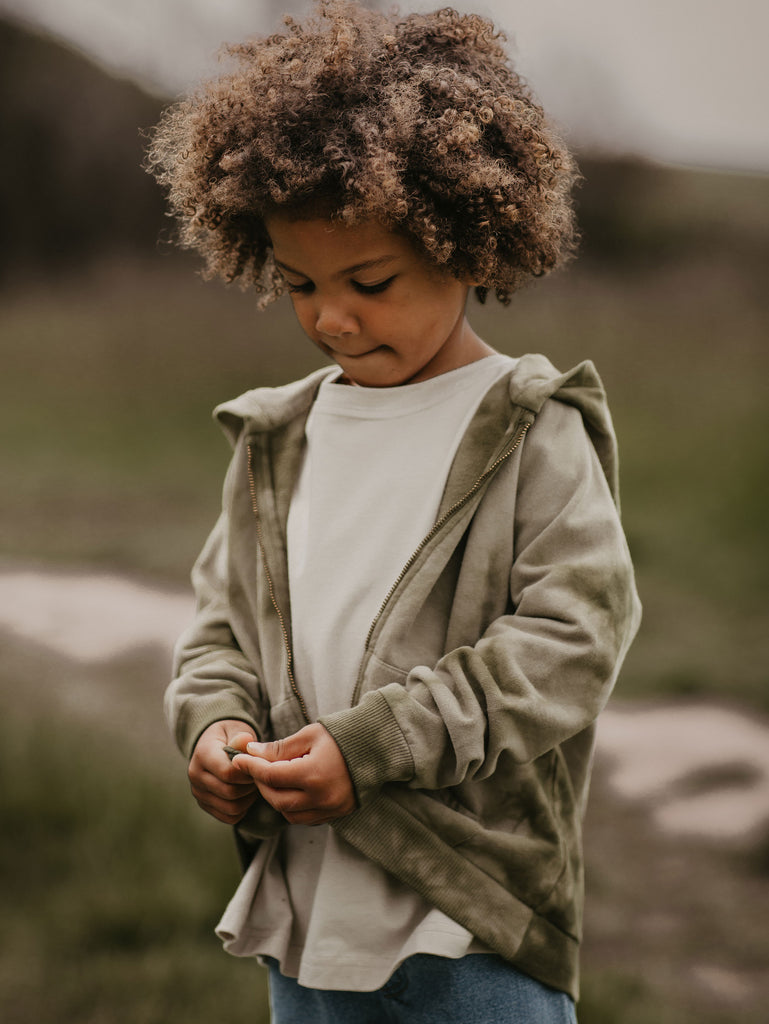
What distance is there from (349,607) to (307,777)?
8.2 inches

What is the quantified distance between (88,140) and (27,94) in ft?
1.77

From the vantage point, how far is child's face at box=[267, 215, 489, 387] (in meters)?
1.13

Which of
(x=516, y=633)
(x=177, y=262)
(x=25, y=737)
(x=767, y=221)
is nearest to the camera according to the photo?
(x=516, y=633)

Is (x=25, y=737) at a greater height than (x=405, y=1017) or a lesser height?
lesser

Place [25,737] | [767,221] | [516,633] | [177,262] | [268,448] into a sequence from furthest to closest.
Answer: [177,262]
[767,221]
[25,737]
[268,448]
[516,633]

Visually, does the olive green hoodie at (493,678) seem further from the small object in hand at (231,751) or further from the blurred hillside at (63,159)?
the blurred hillside at (63,159)

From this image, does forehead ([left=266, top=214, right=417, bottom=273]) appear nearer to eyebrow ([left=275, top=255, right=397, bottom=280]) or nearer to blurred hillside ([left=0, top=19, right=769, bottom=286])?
eyebrow ([left=275, top=255, right=397, bottom=280])

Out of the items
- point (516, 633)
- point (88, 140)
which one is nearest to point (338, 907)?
point (516, 633)

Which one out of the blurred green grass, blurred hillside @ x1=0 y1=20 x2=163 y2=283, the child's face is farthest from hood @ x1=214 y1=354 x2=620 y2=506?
blurred hillside @ x1=0 y1=20 x2=163 y2=283

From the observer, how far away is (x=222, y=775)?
44.6 inches

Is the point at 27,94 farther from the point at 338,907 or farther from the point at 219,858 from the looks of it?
the point at 338,907

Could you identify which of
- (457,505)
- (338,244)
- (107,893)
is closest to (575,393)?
(457,505)

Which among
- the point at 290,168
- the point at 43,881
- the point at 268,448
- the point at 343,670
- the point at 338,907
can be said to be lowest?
the point at 43,881

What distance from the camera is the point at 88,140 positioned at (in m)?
8.05
